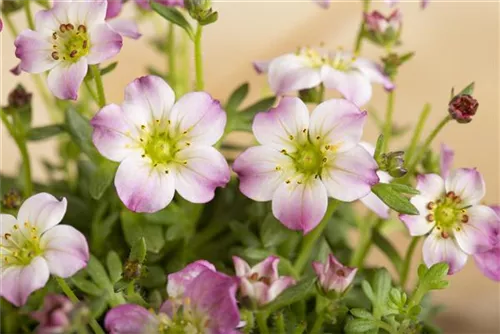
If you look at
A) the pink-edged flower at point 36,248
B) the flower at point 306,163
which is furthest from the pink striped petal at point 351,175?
the pink-edged flower at point 36,248

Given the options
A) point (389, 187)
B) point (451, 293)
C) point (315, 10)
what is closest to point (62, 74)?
point (389, 187)

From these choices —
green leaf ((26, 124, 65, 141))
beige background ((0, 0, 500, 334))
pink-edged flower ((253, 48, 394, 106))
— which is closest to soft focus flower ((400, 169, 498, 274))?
pink-edged flower ((253, 48, 394, 106))

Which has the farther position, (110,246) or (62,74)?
(110,246)

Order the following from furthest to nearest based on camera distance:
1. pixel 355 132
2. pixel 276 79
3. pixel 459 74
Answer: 1. pixel 459 74
2. pixel 276 79
3. pixel 355 132

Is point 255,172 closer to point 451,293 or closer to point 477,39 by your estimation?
point 451,293

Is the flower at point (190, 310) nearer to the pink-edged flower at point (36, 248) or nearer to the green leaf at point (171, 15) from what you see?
the pink-edged flower at point (36, 248)
